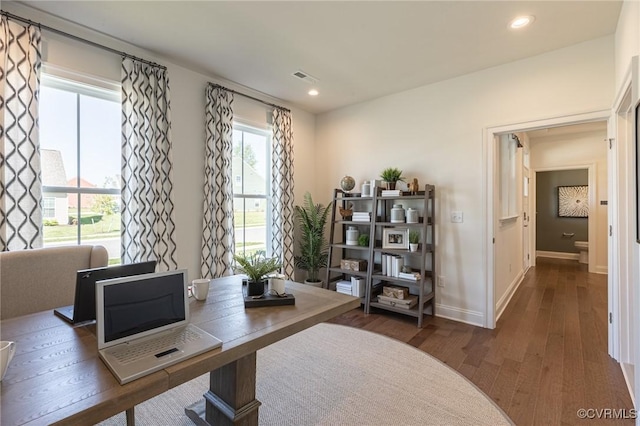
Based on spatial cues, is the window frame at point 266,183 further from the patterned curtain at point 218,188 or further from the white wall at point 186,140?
the white wall at point 186,140

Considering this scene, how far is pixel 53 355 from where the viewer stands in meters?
1.03

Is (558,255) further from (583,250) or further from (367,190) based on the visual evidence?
(367,190)

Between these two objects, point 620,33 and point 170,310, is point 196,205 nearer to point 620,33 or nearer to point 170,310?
point 170,310

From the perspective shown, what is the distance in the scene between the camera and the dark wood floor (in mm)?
1933

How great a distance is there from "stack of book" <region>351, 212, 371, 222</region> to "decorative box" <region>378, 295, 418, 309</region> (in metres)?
0.96

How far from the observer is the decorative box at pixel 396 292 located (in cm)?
343

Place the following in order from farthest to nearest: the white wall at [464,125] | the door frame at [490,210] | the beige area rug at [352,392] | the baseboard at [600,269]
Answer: the baseboard at [600,269] → the door frame at [490,210] → the white wall at [464,125] → the beige area rug at [352,392]

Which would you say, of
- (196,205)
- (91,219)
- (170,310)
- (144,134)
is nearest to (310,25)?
(144,134)

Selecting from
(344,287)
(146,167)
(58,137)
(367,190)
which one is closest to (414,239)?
(367,190)

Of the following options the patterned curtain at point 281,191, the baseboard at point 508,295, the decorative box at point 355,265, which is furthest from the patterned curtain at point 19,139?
the baseboard at point 508,295

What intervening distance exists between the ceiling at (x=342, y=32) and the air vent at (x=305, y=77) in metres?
0.07

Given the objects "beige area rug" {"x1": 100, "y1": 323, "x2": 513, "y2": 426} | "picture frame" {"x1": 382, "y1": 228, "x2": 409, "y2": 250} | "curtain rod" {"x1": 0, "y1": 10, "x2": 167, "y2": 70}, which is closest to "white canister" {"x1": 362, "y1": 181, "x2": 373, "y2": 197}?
"picture frame" {"x1": 382, "y1": 228, "x2": 409, "y2": 250}

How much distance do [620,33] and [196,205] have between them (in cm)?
388

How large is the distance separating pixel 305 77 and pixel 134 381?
318 cm
